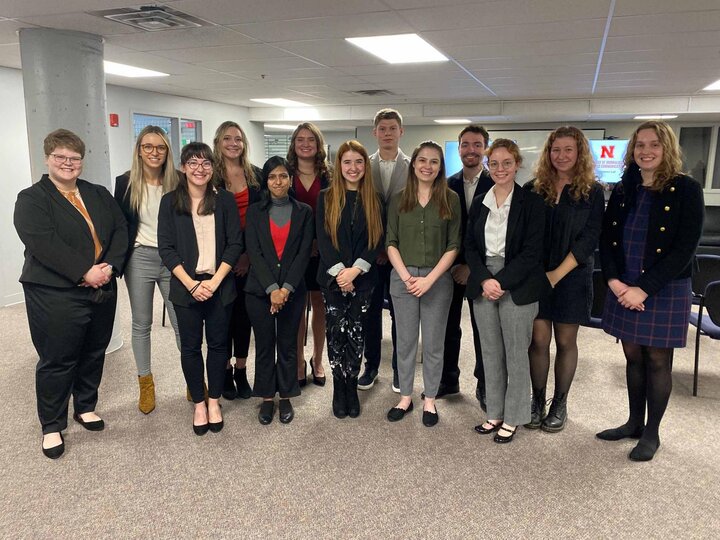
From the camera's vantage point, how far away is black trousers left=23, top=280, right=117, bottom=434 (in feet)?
8.43

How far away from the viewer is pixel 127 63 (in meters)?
5.38

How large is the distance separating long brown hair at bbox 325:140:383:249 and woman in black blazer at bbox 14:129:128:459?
109 cm

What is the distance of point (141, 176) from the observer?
2.84 meters

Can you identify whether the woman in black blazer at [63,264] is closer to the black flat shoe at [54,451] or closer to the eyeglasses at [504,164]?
the black flat shoe at [54,451]

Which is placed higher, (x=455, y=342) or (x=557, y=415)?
(x=455, y=342)

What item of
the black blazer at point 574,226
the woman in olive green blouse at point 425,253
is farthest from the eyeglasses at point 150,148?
the black blazer at point 574,226

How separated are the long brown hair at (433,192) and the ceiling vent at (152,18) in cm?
200

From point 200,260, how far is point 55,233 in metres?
Answer: 0.68

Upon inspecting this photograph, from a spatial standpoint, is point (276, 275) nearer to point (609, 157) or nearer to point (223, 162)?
point (223, 162)

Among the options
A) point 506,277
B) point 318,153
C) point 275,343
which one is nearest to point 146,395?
point 275,343

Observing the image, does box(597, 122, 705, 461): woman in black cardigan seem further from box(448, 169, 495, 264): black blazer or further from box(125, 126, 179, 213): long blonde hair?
box(125, 126, 179, 213): long blonde hair

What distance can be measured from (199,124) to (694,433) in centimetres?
812

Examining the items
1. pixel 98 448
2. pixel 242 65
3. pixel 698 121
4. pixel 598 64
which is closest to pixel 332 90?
pixel 242 65

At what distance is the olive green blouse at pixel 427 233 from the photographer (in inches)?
109
